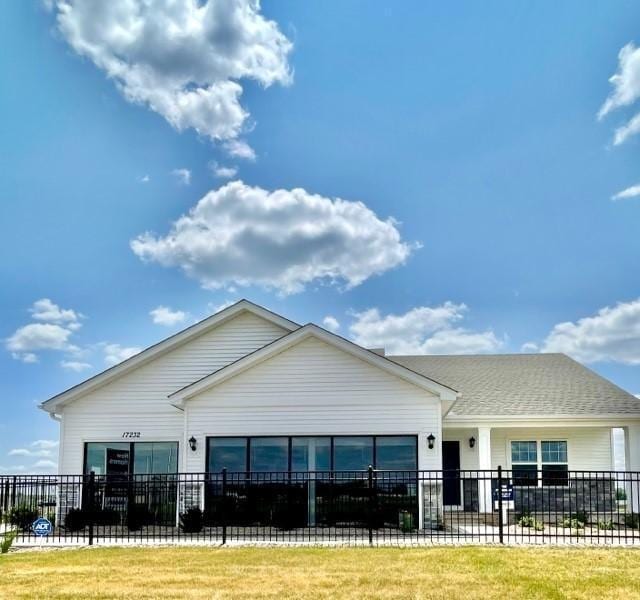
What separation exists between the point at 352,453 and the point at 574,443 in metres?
8.18

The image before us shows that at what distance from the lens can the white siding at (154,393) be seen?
2106 cm

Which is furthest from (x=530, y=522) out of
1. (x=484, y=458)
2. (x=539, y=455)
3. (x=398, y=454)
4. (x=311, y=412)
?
(x=539, y=455)

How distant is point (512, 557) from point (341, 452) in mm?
6410

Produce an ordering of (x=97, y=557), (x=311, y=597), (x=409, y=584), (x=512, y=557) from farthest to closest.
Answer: (x=97, y=557) → (x=512, y=557) → (x=409, y=584) → (x=311, y=597)

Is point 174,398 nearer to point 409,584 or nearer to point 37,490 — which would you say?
point 37,490

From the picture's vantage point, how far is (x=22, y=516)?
18484mm

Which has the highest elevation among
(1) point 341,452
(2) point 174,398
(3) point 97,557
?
(2) point 174,398

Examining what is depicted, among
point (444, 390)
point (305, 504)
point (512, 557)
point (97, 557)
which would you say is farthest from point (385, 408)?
point (97, 557)

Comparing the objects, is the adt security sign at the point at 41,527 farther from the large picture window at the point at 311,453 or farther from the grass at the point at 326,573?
the large picture window at the point at 311,453

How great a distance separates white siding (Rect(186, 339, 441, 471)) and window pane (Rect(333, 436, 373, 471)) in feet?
0.74

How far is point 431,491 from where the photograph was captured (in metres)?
18.3

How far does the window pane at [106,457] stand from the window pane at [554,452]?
39.4 feet

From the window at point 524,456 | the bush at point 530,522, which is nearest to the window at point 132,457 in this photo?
the bush at point 530,522

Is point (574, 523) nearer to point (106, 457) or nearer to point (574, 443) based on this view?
point (574, 443)
